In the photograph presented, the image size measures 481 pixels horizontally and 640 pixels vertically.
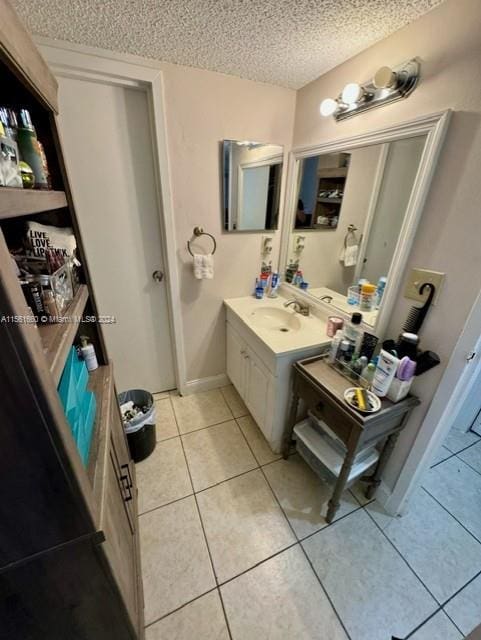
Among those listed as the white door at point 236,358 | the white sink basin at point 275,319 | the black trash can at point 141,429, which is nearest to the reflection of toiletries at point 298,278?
the white sink basin at point 275,319

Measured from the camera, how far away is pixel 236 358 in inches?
74.8

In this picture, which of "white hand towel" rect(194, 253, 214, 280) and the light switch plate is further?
"white hand towel" rect(194, 253, 214, 280)

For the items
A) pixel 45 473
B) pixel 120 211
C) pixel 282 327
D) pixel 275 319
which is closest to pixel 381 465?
pixel 282 327

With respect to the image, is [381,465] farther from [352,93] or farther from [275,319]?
[352,93]

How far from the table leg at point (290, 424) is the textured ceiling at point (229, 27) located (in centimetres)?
161

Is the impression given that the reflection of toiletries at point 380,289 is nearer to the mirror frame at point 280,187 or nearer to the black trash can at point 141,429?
the mirror frame at point 280,187

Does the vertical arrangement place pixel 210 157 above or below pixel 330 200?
above

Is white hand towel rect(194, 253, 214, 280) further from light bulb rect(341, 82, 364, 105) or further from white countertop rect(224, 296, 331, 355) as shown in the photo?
light bulb rect(341, 82, 364, 105)

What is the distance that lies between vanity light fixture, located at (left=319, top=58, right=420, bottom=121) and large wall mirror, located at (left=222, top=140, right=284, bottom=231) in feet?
1.50

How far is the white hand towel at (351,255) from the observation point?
140cm

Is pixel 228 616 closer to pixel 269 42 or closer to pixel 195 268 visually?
pixel 195 268

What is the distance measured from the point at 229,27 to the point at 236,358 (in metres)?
1.72

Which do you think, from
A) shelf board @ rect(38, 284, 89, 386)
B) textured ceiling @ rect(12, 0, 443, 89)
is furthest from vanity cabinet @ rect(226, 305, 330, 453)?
textured ceiling @ rect(12, 0, 443, 89)

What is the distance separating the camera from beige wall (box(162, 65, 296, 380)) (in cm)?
139
